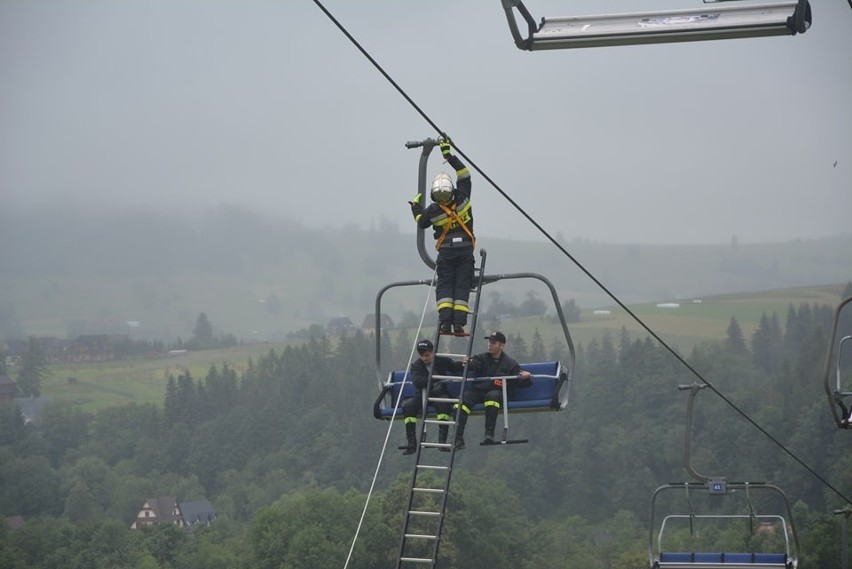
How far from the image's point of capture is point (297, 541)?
331 feet

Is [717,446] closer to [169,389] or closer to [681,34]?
[169,389]

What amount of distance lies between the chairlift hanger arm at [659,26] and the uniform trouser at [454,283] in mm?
5061

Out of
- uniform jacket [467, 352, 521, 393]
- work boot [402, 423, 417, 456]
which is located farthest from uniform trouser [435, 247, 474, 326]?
work boot [402, 423, 417, 456]

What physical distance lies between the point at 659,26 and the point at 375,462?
4960 inches

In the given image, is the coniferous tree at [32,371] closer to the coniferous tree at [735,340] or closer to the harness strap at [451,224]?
the coniferous tree at [735,340]

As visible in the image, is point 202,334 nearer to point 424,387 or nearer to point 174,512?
point 174,512

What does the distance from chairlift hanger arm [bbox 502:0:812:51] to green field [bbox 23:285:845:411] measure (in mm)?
137035

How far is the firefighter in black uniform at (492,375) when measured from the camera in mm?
19750

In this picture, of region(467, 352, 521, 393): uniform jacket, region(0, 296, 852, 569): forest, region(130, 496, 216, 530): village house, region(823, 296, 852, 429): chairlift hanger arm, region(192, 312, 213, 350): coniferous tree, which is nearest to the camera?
region(823, 296, 852, 429): chairlift hanger arm

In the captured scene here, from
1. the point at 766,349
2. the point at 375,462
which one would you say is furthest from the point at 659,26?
the point at 766,349

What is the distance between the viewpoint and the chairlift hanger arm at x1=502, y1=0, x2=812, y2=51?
14.4 meters

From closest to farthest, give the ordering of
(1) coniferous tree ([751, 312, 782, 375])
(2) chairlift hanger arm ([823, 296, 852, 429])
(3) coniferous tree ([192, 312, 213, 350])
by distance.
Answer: (2) chairlift hanger arm ([823, 296, 852, 429]) → (1) coniferous tree ([751, 312, 782, 375]) → (3) coniferous tree ([192, 312, 213, 350])

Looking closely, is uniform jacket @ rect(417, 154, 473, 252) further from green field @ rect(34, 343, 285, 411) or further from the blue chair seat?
green field @ rect(34, 343, 285, 411)

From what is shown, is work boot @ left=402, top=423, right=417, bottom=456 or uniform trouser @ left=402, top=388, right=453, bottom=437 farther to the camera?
uniform trouser @ left=402, top=388, right=453, bottom=437
